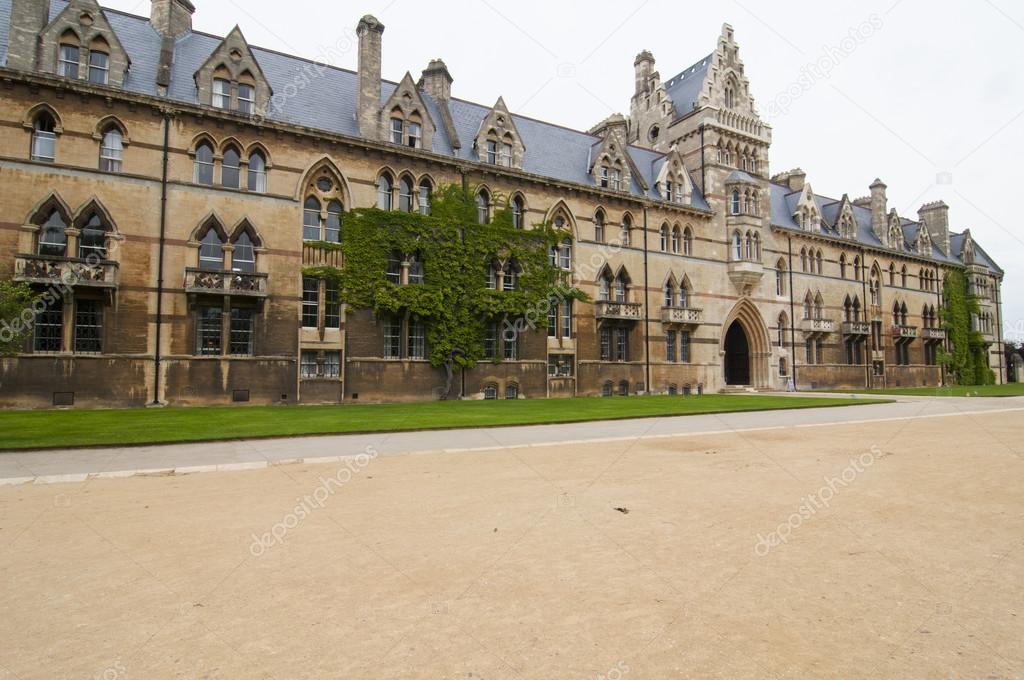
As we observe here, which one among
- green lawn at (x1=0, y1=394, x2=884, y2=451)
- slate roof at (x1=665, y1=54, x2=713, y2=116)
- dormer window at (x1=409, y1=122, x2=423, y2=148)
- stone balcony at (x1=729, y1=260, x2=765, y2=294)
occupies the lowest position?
green lawn at (x1=0, y1=394, x2=884, y2=451)

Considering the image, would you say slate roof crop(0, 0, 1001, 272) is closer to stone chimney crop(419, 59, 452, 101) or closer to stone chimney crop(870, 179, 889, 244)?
stone chimney crop(419, 59, 452, 101)

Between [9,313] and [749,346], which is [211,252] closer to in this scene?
[9,313]

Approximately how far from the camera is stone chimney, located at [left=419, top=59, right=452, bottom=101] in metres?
33.3

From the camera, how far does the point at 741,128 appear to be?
4303cm

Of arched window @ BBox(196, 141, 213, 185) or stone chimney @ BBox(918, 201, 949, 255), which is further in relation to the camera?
stone chimney @ BBox(918, 201, 949, 255)

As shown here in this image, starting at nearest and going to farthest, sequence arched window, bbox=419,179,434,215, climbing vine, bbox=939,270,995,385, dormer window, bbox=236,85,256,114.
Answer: dormer window, bbox=236,85,256,114, arched window, bbox=419,179,434,215, climbing vine, bbox=939,270,995,385

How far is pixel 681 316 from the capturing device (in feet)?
123

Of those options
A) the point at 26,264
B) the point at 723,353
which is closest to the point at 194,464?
the point at 26,264

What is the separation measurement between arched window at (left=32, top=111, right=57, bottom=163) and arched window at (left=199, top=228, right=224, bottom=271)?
5.98m

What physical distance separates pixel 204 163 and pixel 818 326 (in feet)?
143

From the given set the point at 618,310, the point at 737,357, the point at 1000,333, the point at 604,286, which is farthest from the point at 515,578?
the point at 1000,333

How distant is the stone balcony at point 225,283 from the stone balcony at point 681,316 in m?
24.3

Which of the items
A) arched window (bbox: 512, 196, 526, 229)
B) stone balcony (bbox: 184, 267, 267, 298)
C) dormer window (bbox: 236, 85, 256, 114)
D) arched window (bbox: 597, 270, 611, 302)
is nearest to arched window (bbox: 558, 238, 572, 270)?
arched window (bbox: 597, 270, 611, 302)

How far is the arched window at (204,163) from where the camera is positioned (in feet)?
81.0
